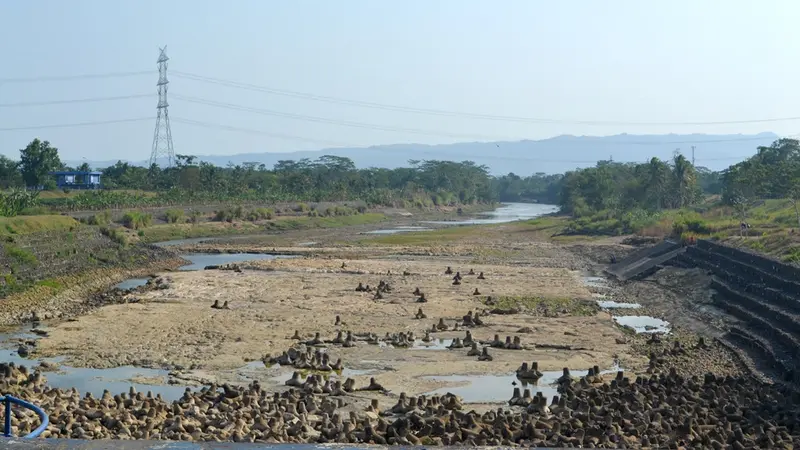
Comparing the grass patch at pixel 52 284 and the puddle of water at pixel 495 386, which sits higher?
the grass patch at pixel 52 284

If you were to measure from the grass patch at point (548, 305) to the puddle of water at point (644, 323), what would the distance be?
129 centimetres

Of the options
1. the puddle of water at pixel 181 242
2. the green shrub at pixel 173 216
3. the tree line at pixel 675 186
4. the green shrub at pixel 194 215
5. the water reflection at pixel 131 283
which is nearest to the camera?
the water reflection at pixel 131 283

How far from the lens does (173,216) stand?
87.2 meters

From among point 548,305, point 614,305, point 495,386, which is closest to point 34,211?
point 548,305

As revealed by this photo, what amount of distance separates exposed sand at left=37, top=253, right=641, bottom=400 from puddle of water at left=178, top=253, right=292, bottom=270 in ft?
25.7

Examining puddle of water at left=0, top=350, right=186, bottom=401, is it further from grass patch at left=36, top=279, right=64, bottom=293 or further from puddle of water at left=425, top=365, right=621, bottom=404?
grass patch at left=36, top=279, right=64, bottom=293

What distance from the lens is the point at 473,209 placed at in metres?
169

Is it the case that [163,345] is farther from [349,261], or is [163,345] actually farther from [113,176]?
[113,176]

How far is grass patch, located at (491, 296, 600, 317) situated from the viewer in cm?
3930

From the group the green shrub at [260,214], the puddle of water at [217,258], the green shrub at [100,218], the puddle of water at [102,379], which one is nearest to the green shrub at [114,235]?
the puddle of water at [217,258]

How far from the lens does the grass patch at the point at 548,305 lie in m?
39.3

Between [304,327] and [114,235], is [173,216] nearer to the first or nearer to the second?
[114,235]

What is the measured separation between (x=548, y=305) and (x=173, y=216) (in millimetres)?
53135

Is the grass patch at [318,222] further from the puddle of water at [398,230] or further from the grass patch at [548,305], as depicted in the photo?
the grass patch at [548,305]
